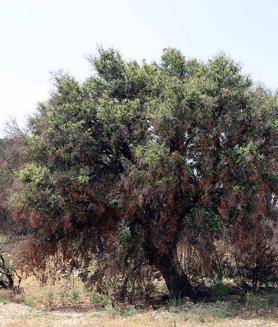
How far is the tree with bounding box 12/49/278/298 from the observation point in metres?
13.5

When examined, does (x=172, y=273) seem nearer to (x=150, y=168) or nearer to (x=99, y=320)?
(x=99, y=320)

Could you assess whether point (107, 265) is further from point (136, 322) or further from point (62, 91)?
point (62, 91)

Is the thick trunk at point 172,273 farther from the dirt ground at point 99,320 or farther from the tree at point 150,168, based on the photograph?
the dirt ground at point 99,320

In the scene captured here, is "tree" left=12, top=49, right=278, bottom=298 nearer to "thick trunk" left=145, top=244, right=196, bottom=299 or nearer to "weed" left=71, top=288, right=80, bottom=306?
"thick trunk" left=145, top=244, right=196, bottom=299

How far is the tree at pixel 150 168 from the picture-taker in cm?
1346

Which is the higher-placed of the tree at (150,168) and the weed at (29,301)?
the tree at (150,168)

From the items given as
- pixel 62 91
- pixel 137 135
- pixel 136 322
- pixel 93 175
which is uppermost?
pixel 62 91

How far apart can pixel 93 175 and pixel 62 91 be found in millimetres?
3270

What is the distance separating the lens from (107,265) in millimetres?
14625

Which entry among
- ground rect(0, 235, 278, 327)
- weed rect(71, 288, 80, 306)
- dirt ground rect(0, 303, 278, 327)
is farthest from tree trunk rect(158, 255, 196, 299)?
weed rect(71, 288, 80, 306)

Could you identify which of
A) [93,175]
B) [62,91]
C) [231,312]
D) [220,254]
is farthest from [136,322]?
[62,91]

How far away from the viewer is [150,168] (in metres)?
13.0

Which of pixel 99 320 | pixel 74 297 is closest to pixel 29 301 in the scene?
pixel 74 297

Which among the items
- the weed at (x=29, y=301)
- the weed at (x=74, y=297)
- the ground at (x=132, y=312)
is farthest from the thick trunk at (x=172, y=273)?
the weed at (x=29, y=301)
